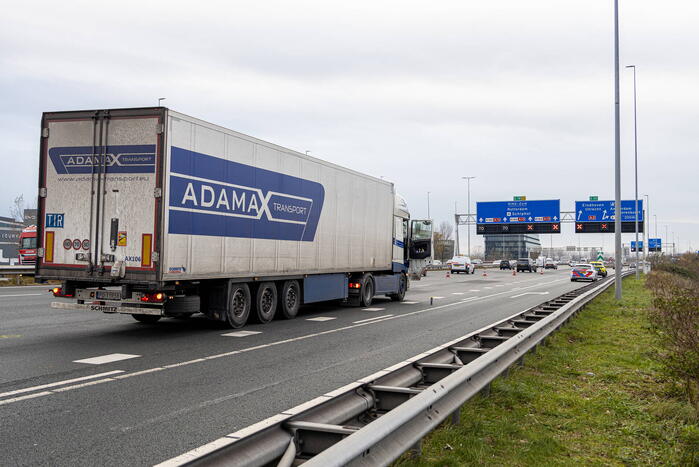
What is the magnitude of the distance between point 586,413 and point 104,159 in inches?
334

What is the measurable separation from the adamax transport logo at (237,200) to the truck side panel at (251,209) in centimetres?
2

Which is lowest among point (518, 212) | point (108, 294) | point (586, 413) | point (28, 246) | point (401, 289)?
point (586, 413)

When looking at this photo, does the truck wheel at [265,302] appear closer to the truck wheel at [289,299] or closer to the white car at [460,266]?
the truck wheel at [289,299]

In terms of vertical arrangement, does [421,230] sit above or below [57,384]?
above

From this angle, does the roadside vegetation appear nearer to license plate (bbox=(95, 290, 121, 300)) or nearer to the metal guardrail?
the metal guardrail

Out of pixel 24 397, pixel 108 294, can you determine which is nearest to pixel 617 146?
pixel 108 294

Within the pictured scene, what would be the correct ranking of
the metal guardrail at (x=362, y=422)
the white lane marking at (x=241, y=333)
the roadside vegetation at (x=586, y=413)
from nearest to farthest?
the metal guardrail at (x=362, y=422), the roadside vegetation at (x=586, y=413), the white lane marking at (x=241, y=333)

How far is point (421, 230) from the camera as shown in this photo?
73.4 feet

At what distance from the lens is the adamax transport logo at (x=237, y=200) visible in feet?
34.3

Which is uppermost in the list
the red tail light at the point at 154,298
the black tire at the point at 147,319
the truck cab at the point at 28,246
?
the truck cab at the point at 28,246

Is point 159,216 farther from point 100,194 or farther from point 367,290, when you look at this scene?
point 367,290

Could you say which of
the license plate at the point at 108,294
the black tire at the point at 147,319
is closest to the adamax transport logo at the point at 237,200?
the license plate at the point at 108,294

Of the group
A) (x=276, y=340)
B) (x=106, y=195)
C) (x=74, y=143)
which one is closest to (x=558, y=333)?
(x=276, y=340)

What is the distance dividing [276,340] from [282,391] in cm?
386
